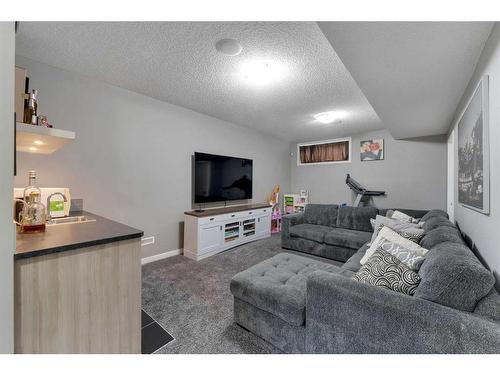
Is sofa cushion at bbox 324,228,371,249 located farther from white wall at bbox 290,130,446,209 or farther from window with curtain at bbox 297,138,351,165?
window with curtain at bbox 297,138,351,165

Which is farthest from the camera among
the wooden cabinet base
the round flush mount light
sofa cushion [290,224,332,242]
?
sofa cushion [290,224,332,242]

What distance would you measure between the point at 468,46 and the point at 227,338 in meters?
2.50

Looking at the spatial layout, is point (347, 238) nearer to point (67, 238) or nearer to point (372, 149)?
point (372, 149)

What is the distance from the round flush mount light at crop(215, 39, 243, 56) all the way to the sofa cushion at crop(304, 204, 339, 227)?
119 inches

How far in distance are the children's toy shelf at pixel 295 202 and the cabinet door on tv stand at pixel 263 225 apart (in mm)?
1270

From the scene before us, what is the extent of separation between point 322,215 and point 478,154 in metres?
2.65

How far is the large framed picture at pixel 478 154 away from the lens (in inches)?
50.1

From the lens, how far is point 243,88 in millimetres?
2686

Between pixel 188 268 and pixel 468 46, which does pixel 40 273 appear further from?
pixel 468 46

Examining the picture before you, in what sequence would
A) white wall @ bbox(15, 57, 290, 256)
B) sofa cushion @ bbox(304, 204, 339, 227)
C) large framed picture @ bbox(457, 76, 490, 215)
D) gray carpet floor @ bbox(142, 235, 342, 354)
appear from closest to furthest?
1. large framed picture @ bbox(457, 76, 490, 215)
2. gray carpet floor @ bbox(142, 235, 342, 354)
3. white wall @ bbox(15, 57, 290, 256)
4. sofa cushion @ bbox(304, 204, 339, 227)

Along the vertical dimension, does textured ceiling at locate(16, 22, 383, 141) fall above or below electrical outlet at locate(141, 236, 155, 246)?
above

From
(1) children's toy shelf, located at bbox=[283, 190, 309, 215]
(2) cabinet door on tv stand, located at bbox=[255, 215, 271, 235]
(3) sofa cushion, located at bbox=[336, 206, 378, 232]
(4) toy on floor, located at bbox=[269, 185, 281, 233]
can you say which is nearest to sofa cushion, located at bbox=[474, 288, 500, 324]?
(3) sofa cushion, located at bbox=[336, 206, 378, 232]

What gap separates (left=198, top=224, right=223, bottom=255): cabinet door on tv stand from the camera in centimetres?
323
